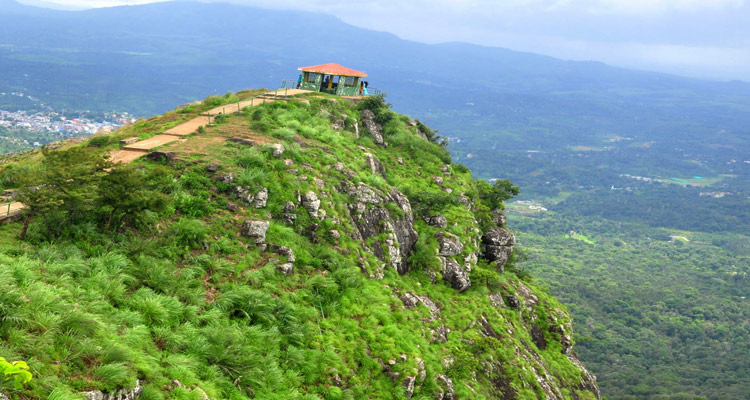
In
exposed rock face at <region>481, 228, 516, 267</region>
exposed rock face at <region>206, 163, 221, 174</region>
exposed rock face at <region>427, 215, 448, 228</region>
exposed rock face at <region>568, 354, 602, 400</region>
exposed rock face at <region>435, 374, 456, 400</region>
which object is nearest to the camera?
exposed rock face at <region>435, 374, 456, 400</region>

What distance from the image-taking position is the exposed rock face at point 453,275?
81.8 ft

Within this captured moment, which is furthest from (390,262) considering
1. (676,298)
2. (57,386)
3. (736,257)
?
(736,257)

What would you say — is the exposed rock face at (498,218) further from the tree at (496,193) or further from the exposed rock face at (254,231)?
the exposed rock face at (254,231)

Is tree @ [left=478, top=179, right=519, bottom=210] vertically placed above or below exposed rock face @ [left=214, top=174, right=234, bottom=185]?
below

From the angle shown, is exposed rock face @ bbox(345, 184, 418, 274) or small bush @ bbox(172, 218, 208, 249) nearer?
small bush @ bbox(172, 218, 208, 249)

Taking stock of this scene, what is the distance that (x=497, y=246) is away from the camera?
31375 millimetres

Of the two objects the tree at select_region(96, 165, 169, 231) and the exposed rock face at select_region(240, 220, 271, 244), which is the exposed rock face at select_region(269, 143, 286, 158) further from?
the tree at select_region(96, 165, 169, 231)

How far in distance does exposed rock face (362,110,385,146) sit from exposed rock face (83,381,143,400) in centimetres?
2650

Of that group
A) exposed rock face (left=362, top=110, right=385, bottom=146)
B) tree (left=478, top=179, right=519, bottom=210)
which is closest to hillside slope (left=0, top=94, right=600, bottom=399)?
exposed rock face (left=362, top=110, right=385, bottom=146)

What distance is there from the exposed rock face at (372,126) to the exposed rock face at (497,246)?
9.92 meters

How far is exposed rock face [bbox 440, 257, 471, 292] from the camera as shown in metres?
24.9

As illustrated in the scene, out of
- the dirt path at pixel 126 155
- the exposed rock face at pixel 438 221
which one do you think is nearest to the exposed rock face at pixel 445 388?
the exposed rock face at pixel 438 221

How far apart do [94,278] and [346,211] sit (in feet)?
38.4

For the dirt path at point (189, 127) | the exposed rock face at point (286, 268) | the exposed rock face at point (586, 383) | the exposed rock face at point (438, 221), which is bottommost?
the exposed rock face at point (586, 383)
